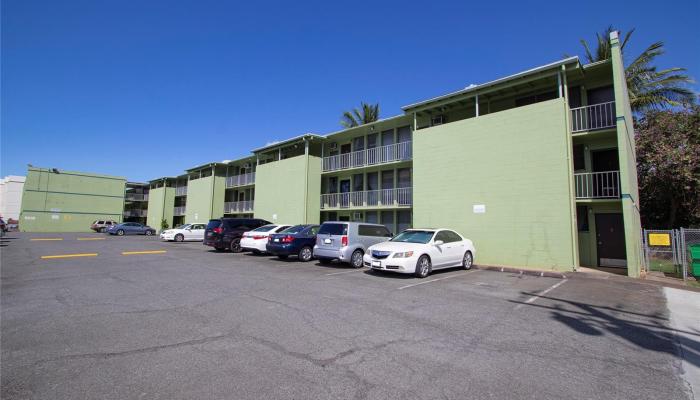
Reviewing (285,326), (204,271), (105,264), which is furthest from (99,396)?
(105,264)

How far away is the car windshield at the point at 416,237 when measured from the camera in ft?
38.2

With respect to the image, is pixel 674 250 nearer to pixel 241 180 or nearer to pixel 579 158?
pixel 579 158

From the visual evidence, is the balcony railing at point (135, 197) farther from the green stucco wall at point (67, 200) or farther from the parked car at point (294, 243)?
the parked car at point (294, 243)

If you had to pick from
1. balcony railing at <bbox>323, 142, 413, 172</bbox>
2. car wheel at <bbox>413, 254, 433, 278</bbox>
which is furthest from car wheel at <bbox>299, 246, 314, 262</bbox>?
balcony railing at <bbox>323, 142, 413, 172</bbox>

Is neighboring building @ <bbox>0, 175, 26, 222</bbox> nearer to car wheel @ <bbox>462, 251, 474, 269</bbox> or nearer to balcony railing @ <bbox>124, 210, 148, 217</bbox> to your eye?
balcony railing @ <bbox>124, 210, 148, 217</bbox>

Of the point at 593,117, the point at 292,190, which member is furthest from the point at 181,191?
the point at 593,117

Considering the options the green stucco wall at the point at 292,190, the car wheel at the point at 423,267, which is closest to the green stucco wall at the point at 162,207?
the green stucco wall at the point at 292,190

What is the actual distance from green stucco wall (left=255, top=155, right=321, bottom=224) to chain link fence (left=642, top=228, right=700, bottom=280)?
18.2 meters

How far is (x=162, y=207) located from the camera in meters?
45.6

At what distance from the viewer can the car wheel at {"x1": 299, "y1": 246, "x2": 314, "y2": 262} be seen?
599 inches

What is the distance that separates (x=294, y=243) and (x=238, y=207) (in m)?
20.8

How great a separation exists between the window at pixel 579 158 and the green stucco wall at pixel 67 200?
6299 centimetres

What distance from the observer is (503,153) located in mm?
14484

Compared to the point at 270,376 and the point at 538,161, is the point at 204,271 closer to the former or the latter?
the point at 270,376
